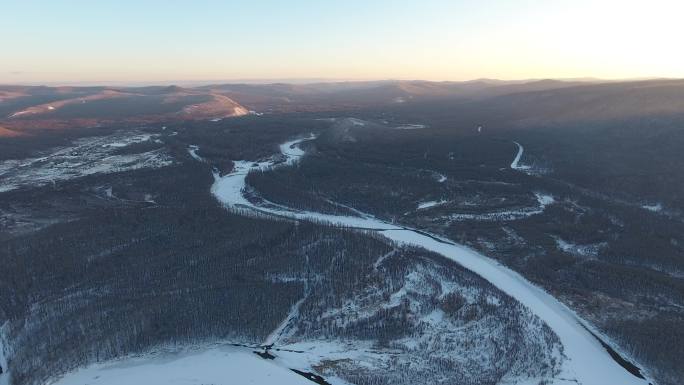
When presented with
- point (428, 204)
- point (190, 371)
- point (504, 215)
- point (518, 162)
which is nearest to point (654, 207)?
point (504, 215)

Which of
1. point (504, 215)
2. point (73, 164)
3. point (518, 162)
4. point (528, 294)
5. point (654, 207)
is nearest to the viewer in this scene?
point (528, 294)

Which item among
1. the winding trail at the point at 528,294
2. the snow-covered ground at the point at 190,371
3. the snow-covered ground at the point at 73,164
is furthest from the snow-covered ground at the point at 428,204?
the snow-covered ground at the point at 73,164

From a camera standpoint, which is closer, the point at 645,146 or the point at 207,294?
the point at 207,294

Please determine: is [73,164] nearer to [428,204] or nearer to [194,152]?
[194,152]

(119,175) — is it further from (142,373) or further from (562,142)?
(562,142)

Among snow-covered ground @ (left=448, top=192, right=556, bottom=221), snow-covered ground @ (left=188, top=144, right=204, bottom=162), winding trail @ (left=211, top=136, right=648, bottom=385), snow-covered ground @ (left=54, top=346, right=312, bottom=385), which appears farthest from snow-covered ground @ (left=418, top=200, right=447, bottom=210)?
snow-covered ground @ (left=188, top=144, right=204, bottom=162)

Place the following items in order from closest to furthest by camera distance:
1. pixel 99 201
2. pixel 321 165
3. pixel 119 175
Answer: pixel 99 201 → pixel 119 175 → pixel 321 165

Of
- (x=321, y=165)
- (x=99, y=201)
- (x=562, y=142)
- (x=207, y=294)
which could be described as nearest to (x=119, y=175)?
(x=99, y=201)
